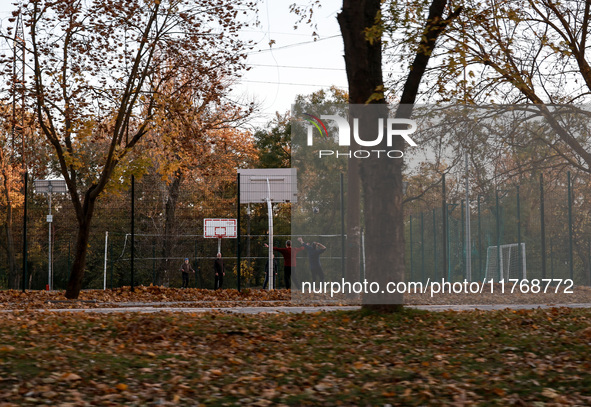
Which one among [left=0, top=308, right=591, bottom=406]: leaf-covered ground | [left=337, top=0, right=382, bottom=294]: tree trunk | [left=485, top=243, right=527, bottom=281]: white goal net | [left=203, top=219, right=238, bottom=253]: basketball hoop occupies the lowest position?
[left=0, top=308, right=591, bottom=406]: leaf-covered ground

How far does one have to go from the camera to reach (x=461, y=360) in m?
7.38

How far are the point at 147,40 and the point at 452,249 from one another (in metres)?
13.9

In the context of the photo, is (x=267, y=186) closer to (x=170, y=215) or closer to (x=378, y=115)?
(x=170, y=215)

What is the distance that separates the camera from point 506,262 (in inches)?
977

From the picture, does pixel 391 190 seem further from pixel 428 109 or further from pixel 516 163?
pixel 516 163

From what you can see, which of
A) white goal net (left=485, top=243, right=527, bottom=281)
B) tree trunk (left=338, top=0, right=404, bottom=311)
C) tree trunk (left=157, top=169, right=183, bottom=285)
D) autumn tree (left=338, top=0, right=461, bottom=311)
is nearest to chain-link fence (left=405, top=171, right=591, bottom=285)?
white goal net (left=485, top=243, right=527, bottom=281)

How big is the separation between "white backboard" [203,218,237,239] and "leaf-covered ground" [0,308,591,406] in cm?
1652

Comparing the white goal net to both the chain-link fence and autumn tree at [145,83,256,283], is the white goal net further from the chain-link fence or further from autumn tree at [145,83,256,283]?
autumn tree at [145,83,256,283]

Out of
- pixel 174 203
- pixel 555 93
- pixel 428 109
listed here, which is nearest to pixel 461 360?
pixel 428 109

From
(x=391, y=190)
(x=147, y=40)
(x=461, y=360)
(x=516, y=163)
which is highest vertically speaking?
(x=147, y=40)

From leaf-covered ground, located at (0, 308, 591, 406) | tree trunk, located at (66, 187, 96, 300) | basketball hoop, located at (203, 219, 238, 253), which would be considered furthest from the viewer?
basketball hoop, located at (203, 219, 238, 253)

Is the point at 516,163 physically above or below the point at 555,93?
below

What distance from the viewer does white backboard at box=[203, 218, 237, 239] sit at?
88.9 feet

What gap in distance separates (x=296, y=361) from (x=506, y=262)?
62.4 ft
